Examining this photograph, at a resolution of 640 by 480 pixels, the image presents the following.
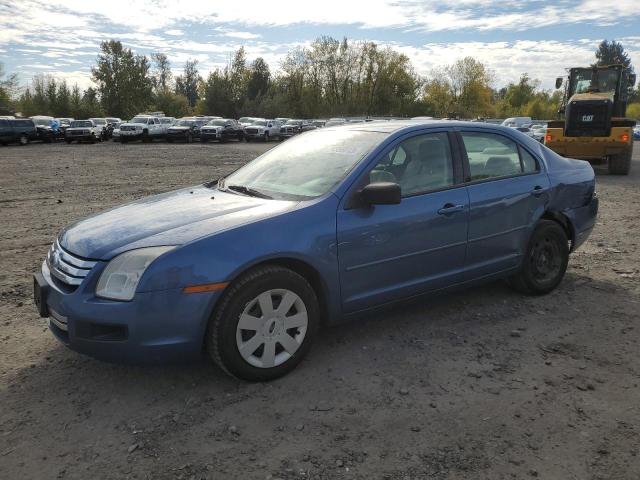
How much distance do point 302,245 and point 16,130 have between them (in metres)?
35.4

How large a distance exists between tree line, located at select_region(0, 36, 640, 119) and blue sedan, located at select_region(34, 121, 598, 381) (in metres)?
66.8

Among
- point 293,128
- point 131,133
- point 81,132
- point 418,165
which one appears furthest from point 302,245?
point 293,128

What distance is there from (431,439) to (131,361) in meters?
1.69

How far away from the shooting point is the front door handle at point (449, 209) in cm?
400

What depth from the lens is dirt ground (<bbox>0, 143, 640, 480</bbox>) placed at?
2625mm

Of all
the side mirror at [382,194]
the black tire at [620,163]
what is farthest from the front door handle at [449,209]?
the black tire at [620,163]

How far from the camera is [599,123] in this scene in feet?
51.4

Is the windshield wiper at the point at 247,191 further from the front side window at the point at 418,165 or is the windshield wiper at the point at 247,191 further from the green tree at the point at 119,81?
the green tree at the point at 119,81

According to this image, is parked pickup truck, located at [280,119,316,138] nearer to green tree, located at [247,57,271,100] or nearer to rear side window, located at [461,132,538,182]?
green tree, located at [247,57,271,100]

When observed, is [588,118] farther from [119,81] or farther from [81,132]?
[119,81]

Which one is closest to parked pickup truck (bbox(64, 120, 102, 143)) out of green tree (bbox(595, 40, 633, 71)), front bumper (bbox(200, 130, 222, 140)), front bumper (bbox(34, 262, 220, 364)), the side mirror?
front bumper (bbox(200, 130, 222, 140))

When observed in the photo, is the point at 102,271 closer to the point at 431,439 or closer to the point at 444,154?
the point at 431,439

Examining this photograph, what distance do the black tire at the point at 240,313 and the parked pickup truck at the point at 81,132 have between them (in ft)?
120

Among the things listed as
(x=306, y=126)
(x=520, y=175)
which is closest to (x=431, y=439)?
(x=520, y=175)
